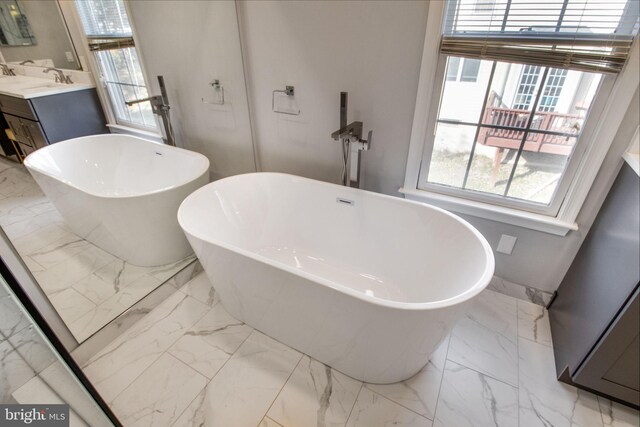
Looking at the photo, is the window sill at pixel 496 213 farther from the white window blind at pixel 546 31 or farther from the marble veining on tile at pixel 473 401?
the marble veining on tile at pixel 473 401

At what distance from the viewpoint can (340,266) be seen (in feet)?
6.25

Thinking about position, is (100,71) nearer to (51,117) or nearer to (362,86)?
(51,117)

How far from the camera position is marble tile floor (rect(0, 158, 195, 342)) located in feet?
3.78

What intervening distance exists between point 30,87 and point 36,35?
200 millimetres

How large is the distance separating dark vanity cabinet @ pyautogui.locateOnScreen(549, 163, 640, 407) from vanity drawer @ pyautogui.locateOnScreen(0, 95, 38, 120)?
236 cm

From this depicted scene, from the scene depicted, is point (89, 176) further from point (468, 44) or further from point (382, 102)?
point (468, 44)

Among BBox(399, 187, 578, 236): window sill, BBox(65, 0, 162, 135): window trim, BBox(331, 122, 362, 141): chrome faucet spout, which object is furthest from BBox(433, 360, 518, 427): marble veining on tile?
BBox(65, 0, 162, 135): window trim

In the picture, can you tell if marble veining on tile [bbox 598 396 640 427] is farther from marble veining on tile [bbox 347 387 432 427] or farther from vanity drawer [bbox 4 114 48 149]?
vanity drawer [bbox 4 114 48 149]

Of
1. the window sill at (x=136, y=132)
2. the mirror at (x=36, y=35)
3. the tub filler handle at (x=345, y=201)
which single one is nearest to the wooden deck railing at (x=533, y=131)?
the tub filler handle at (x=345, y=201)

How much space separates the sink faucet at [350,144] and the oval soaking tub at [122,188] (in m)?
0.93

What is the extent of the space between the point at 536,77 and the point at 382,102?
0.72 m

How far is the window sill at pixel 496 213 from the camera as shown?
1.53 m

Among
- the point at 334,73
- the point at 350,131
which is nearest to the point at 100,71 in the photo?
the point at 334,73

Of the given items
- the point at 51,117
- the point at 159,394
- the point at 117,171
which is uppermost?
the point at 51,117
